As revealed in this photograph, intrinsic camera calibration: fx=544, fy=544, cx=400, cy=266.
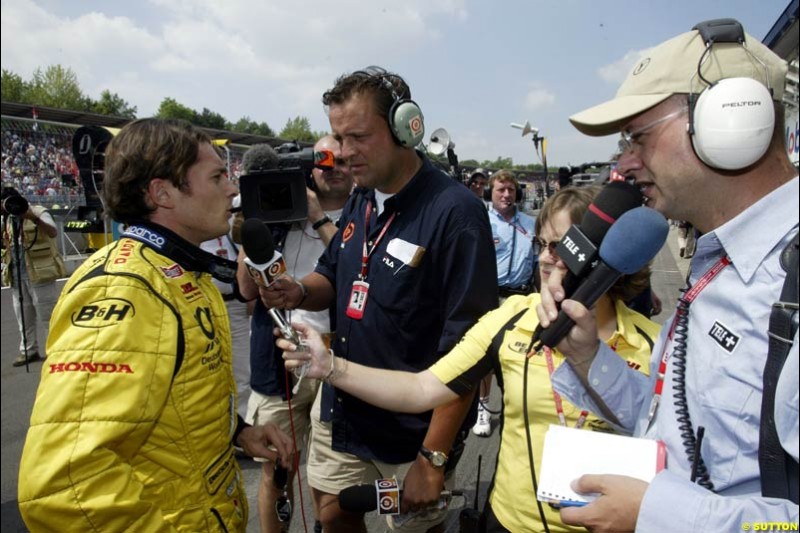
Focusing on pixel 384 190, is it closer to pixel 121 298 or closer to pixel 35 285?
pixel 121 298

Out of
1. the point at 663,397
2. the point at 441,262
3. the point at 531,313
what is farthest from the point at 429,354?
the point at 663,397

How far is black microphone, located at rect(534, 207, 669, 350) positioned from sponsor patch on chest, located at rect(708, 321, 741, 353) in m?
0.20

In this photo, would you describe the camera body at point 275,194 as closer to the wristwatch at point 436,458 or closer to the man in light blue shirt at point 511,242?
the wristwatch at point 436,458

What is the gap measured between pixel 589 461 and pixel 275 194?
2.08 m

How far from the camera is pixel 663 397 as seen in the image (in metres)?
1.26

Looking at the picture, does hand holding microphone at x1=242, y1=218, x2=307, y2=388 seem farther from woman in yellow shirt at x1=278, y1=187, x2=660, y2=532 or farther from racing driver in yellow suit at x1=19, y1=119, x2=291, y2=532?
woman in yellow shirt at x1=278, y1=187, x2=660, y2=532

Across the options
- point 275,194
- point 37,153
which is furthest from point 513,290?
point 37,153

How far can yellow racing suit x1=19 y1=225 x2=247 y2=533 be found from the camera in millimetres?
1269

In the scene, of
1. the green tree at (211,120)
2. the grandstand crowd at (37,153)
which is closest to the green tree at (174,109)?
Result: the green tree at (211,120)

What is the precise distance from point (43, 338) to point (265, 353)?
520 cm

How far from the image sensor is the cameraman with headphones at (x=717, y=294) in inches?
38.6

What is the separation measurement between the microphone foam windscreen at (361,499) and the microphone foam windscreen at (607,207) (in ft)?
3.95

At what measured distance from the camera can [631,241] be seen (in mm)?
1227

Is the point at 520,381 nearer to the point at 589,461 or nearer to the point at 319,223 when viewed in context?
the point at 589,461
